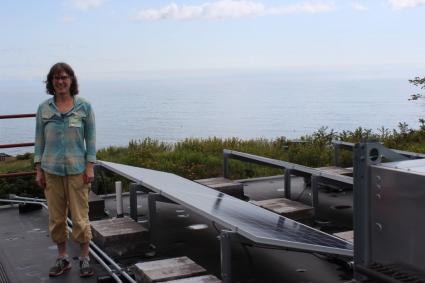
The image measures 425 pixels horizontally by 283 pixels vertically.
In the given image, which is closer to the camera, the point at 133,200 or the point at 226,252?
the point at 226,252

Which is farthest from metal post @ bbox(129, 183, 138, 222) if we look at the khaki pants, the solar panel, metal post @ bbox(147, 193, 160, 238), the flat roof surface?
the khaki pants

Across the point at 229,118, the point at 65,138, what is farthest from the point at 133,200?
the point at 229,118

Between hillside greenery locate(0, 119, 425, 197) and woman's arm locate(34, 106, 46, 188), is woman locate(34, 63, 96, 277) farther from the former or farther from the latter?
hillside greenery locate(0, 119, 425, 197)

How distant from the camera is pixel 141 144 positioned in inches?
535

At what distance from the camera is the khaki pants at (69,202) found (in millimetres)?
4883

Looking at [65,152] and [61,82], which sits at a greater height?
[61,82]

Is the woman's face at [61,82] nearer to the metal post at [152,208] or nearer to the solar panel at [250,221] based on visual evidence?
the solar panel at [250,221]

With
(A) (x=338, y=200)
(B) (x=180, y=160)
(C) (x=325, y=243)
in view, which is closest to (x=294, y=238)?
(C) (x=325, y=243)

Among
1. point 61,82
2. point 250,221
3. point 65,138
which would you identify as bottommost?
point 250,221

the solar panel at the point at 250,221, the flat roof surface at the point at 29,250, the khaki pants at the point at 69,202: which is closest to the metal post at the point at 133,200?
the solar panel at the point at 250,221

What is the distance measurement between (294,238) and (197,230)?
2.34 meters

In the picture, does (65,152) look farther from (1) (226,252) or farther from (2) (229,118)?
(2) (229,118)

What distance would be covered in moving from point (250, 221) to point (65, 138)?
156 centimetres

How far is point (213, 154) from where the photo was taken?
39.7ft
